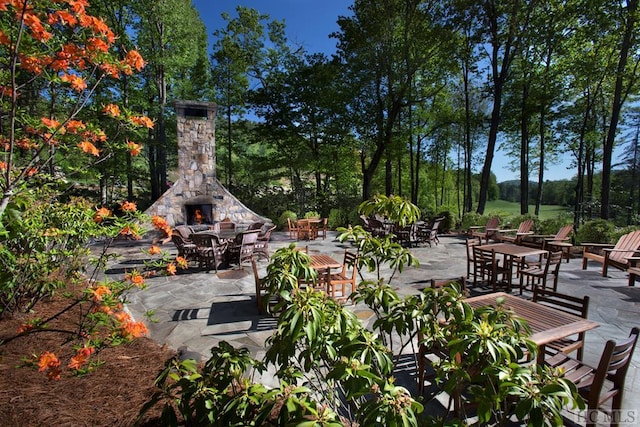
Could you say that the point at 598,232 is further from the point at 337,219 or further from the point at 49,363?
the point at 49,363

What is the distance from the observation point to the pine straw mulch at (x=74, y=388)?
1.97 metres

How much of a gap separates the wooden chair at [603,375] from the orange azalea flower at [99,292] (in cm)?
295

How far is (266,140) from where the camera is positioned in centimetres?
1558

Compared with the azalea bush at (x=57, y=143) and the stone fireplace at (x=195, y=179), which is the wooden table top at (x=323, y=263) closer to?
the azalea bush at (x=57, y=143)

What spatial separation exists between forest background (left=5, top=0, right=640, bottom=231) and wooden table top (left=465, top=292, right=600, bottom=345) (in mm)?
9617

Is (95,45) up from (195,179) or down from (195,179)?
up

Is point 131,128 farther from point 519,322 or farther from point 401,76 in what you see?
point 401,76

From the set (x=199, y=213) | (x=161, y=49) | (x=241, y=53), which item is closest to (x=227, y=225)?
(x=199, y=213)

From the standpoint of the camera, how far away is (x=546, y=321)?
2.51 meters

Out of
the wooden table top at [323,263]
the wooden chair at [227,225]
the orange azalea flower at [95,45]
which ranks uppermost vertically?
the orange azalea flower at [95,45]

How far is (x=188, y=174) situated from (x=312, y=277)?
400 inches

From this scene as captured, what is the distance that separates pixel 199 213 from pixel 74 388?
348 inches

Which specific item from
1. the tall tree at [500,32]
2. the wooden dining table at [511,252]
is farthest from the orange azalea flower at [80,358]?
the tall tree at [500,32]

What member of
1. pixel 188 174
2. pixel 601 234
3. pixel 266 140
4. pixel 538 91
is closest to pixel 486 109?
pixel 538 91
